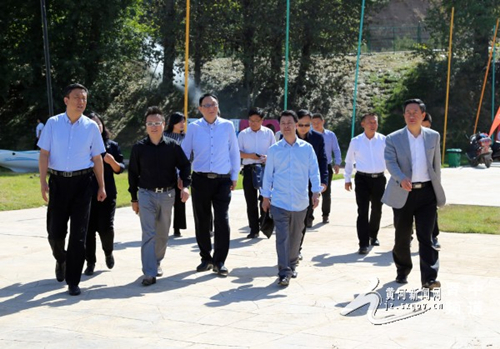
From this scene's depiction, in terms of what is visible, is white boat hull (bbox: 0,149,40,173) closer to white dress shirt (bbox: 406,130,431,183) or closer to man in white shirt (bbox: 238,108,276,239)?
man in white shirt (bbox: 238,108,276,239)

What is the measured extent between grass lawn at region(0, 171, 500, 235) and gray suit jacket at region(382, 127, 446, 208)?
169 inches

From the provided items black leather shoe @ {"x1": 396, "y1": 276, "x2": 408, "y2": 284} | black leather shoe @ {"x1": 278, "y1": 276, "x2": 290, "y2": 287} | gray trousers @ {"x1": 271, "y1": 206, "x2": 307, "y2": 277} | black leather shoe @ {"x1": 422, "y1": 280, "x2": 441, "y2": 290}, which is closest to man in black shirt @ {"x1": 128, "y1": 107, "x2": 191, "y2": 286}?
gray trousers @ {"x1": 271, "y1": 206, "x2": 307, "y2": 277}

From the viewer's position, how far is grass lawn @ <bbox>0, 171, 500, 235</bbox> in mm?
12617

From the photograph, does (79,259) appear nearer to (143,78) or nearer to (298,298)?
(298,298)

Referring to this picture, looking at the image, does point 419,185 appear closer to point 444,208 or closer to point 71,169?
point 71,169

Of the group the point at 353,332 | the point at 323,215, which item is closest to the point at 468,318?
the point at 353,332

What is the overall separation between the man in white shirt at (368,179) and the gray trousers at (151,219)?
9.44 ft

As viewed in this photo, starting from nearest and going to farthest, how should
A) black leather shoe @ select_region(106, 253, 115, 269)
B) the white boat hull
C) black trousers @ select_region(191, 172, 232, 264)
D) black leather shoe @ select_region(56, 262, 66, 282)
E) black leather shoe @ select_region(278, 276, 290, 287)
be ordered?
black leather shoe @ select_region(278, 276, 290, 287) < black leather shoe @ select_region(56, 262, 66, 282) < black trousers @ select_region(191, 172, 232, 264) < black leather shoe @ select_region(106, 253, 115, 269) < the white boat hull

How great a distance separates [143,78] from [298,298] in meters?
33.5

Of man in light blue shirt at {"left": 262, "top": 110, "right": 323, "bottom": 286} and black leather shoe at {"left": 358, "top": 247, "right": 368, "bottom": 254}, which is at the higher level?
man in light blue shirt at {"left": 262, "top": 110, "right": 323, "bottom": 286}

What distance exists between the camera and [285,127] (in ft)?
28.4

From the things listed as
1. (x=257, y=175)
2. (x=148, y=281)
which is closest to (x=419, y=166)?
(x=148, y=281)

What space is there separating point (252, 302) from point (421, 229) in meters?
1.83

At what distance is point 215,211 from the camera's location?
9.23m
